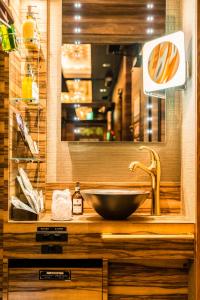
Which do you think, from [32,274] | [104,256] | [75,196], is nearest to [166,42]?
[75,196]

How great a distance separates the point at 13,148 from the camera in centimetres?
261

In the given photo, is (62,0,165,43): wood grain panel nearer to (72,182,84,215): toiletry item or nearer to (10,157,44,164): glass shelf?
(10,157,44,164): glass shelf

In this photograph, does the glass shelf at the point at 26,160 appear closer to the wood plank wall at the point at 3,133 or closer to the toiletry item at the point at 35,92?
the wood plank wall at the point at 3,133

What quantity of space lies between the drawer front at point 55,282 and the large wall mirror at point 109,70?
0.99 m

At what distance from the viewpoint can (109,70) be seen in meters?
3.02

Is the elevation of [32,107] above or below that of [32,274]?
above

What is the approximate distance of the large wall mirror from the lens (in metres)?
3.02

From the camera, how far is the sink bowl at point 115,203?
2.47 m

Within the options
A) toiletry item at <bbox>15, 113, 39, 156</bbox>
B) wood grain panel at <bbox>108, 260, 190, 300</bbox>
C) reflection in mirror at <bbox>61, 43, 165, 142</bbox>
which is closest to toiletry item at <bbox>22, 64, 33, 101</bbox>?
toiletry item at <bbox>15, 113, 39, 156</bbox>

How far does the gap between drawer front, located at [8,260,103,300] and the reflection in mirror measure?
999mm

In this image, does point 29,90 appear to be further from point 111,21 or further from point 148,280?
point 148,280

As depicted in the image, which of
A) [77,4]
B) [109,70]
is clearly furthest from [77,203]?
[77,4]

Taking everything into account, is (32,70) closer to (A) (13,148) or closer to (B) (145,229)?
(A) (13,148)

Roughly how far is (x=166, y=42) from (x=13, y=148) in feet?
4.29
